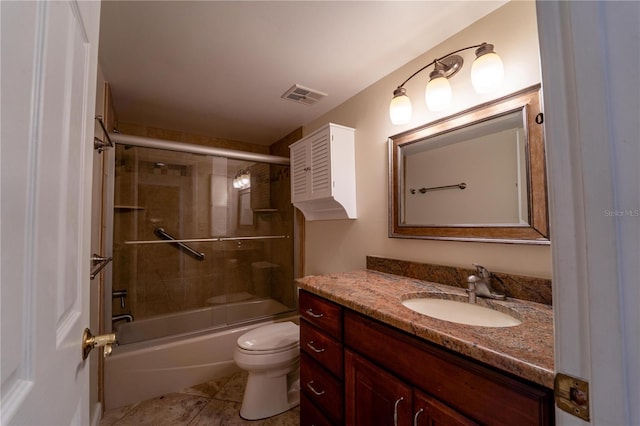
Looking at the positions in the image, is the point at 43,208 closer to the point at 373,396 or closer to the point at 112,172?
the point at 373,396

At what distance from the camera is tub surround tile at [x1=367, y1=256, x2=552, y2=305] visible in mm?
1085

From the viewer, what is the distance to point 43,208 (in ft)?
1.42

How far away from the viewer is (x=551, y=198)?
0.41m

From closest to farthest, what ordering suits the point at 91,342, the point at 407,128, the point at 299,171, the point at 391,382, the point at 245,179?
the point at 91,342
the point at 391,382
the point at 407,128
the point at 299,171
the point at 245,179

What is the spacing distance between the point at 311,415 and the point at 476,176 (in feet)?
4.85

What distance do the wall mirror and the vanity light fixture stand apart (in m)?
0.10

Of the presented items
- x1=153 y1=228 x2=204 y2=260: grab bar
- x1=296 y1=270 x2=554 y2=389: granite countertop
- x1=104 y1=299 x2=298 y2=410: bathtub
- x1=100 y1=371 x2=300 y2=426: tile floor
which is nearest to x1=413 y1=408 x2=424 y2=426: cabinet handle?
x1=296 y1=270 x2=554 y2=389: granite countertop

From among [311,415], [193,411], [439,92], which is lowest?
[193,411]

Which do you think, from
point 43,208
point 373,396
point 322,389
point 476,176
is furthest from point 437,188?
point 43,208

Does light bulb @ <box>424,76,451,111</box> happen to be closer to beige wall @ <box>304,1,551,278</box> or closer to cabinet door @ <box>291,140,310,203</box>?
beige wall @ <box>304,1,551,278</box>

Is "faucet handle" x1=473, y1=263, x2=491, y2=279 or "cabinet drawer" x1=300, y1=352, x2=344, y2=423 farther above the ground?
"faucet handle" x1=473, y1=263, x2=491, y2=279

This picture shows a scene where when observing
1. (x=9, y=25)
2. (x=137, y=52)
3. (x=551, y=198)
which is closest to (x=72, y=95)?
(x=9, y=25)

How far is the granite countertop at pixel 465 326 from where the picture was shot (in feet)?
2.19

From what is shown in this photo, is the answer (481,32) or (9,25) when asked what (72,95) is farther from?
(481,32)
